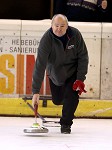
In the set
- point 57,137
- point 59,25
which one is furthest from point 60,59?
point 57,137

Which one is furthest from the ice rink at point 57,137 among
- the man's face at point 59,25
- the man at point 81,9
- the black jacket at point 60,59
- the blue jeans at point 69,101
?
the man at point 81,9

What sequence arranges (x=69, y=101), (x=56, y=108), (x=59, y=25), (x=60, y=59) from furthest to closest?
(x=56, y=108)
(x=69, y=101)
(x=60, y=59)
(x=59, y=25)

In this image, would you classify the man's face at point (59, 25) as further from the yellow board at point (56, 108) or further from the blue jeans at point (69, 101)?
the yellow board at point (56, 108)

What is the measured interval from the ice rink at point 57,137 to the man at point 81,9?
172 cm

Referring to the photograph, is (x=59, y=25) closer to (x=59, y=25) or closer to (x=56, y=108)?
(x=59, y=25)

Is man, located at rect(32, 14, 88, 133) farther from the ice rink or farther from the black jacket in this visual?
the ice rink

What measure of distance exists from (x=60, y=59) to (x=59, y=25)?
36 centimetres

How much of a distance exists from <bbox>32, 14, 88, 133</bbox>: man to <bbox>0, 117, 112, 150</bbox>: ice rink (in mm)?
303

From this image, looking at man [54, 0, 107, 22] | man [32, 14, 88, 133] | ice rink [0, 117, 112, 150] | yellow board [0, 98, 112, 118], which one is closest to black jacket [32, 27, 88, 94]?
man [32, 14, 88, 133]

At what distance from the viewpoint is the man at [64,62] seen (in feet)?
20.4

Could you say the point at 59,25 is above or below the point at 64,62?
above

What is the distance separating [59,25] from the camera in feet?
20.2

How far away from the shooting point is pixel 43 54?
6.21m

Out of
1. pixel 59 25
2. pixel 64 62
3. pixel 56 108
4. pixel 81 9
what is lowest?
pixel 56 108
